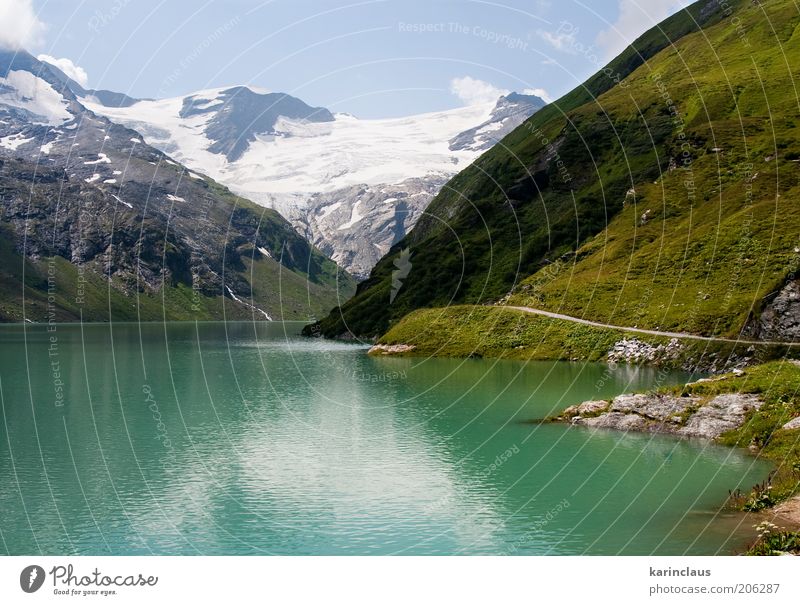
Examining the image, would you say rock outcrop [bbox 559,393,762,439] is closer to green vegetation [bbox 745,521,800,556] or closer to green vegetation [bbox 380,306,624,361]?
green vegetation [bbox 745,521,800,556]

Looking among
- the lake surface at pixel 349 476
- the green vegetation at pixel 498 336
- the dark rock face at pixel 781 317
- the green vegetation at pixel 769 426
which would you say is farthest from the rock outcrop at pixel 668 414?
the green vegetation at pixel 498 336

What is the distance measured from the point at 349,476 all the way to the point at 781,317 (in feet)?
244

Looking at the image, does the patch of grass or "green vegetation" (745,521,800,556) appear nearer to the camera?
"green vegetation" (745,521,800,556)

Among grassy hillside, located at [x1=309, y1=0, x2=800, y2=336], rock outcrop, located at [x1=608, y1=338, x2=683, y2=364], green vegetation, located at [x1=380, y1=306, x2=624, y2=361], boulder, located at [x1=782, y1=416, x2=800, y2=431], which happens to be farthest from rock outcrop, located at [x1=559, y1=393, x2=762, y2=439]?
green vegetation, located at [x1=380, y1=306, x2=624, y2=361]

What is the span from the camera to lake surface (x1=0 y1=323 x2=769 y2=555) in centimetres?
3556

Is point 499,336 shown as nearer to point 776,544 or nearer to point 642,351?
point 642,351

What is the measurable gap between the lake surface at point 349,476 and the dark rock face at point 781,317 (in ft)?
70.8

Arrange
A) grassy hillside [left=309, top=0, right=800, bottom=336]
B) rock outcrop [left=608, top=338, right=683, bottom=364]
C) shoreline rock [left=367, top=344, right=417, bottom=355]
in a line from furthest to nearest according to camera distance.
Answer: shoreline rock [left=367, top=344, right=417, bottom=355] < grassy hillside [left=309, top=0, right=800, bottom=336] < rock outcrop [left=608, top=338, right=683, bottom=364]

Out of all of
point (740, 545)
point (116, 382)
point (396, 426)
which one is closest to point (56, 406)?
point (116, 382)

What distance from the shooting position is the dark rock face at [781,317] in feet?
311

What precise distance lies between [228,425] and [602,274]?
10609 centimetres

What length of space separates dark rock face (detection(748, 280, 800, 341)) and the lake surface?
2159cm

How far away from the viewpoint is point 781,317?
3799 inches

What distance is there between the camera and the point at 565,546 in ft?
113
